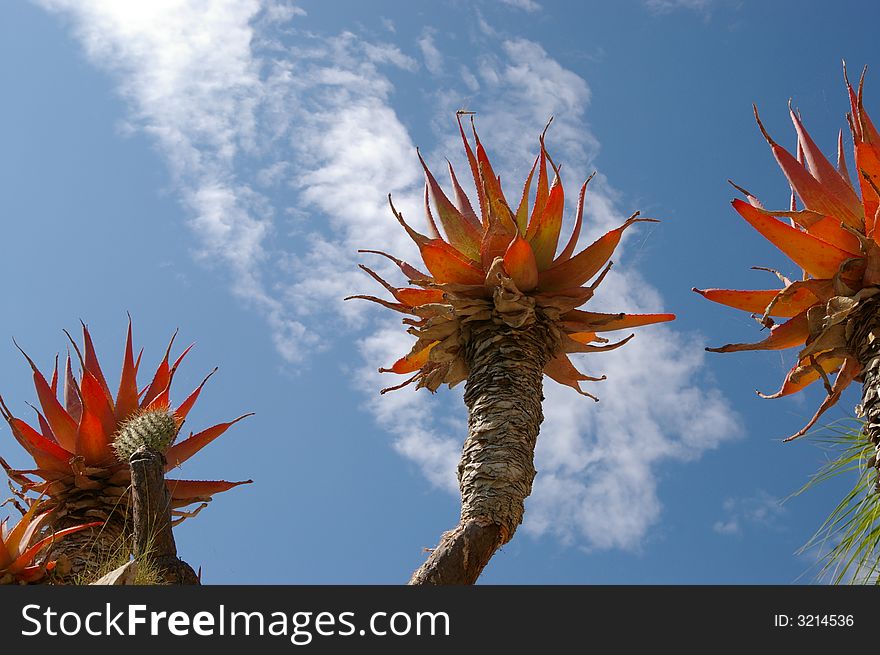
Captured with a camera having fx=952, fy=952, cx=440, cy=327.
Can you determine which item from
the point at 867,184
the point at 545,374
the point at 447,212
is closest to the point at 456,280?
the point at 447,212

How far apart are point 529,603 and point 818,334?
2413 mm

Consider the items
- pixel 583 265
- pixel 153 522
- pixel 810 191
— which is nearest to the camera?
pixel 153 522

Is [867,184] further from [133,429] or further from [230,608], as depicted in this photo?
[133,429]

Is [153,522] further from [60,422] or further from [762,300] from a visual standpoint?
[762,300]

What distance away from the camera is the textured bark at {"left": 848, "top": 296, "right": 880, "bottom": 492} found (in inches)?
184

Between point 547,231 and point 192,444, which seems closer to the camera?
point 547,231

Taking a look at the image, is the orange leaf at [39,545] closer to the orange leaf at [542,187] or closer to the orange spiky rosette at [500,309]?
the orange spiky rosette at [500,309]

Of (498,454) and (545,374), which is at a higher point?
(545,374)

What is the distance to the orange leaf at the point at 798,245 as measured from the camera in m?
5.06

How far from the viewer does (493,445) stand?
5.10 m

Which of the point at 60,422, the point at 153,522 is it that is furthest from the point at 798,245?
the point at 60,422

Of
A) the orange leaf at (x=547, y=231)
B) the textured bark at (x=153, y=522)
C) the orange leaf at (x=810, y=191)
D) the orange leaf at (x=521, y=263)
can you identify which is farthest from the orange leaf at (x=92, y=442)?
the orange leaf at (x=810, y=191)

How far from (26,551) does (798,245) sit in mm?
5042

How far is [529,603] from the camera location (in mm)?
3754
